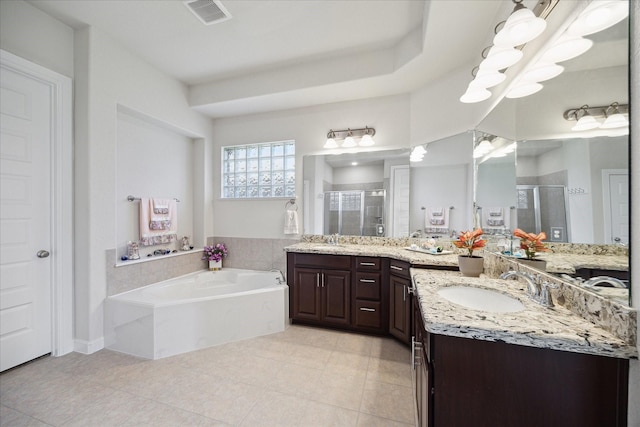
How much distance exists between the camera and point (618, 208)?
33.3 inches

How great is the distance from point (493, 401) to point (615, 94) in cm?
114

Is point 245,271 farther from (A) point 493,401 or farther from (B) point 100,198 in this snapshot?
(A) point 493,401

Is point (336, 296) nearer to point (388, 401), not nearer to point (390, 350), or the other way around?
point (390, 350)

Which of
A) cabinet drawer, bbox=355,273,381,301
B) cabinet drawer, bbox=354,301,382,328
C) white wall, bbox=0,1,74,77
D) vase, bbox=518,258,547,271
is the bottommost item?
cabinet drawer, bbox=354,301,382,328

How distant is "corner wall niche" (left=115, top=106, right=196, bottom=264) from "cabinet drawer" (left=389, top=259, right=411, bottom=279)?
2743 millimetres

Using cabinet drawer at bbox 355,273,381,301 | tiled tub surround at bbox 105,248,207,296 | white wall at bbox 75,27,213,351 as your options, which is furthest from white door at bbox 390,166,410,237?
white wall at bbox 75,27,213,351

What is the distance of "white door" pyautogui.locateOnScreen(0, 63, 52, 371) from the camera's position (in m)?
1.86

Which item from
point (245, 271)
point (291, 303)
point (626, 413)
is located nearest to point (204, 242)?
point (245, 271)

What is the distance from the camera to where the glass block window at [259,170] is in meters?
3.40

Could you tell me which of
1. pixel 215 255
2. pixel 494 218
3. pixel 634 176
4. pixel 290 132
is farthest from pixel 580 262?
pixel 215 255

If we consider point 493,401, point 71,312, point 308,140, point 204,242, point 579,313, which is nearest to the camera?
point 493,401

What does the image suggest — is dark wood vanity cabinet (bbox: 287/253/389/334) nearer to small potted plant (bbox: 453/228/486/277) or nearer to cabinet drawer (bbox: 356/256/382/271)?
cabinet drawer (bbox: 356/256/382/271)

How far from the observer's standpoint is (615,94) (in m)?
0.84

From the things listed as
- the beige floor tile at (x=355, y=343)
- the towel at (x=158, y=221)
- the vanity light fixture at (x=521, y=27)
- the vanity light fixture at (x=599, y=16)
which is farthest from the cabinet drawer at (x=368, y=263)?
the towel at (x=158, y=221)
